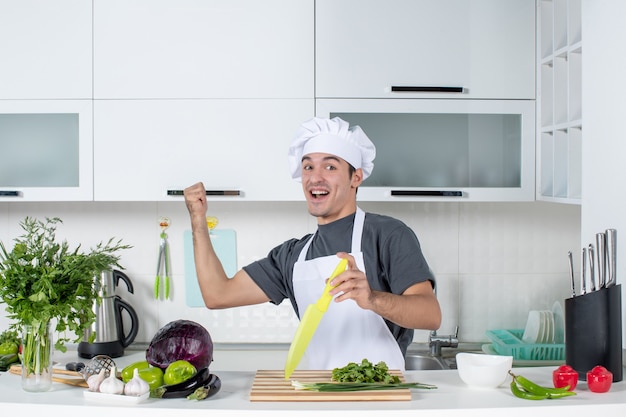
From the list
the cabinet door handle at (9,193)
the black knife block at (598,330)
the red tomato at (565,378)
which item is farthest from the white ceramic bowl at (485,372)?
the cabinet door handle at (9,193)

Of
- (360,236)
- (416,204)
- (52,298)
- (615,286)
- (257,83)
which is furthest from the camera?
(416,204)

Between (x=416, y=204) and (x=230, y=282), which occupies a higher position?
(x=416, y=204)

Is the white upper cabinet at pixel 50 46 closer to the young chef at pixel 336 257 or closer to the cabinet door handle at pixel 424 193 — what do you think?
the young chef at pixel 336 257

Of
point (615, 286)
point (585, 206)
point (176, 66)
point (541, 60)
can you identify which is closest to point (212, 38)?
point (176, 66)

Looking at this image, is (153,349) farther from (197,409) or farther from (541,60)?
(541,60)

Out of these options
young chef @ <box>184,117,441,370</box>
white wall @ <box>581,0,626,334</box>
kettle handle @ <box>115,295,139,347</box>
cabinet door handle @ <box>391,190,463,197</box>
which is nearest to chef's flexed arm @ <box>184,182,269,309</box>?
young chef @ <box>184,117,441,370</box>

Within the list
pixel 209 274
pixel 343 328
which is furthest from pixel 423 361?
pixel 209 274

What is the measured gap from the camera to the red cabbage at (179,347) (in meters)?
1.88

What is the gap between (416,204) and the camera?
3.30 meters

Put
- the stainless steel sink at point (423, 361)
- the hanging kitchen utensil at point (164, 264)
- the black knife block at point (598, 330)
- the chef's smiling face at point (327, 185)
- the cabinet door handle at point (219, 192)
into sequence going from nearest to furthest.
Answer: the black knife block at point (598, 330) < the chef's smiling face at point (327, 185) < the cabinet door handle at point (219, 192) < the stainless steel sink at point (423, 361) < the hanging kitchen utensil at point (164, 264)

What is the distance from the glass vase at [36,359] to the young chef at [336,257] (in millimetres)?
→ 514

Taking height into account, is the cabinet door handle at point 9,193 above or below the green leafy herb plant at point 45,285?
above

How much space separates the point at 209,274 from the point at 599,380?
43.7 inches

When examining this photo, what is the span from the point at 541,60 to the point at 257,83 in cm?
107
